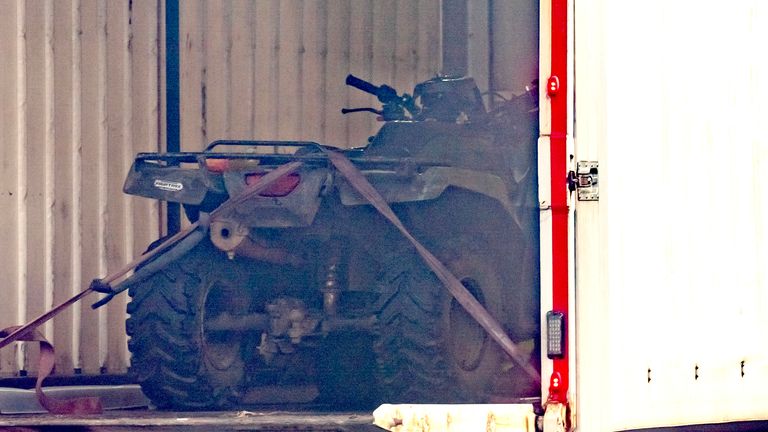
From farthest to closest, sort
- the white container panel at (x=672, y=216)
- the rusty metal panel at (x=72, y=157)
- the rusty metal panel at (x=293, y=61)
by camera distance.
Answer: the rusty metal panel at (x=293, y=61) → the rusty metal panel at (x=72, y=157) → the white container panel at (x=672, y=216)

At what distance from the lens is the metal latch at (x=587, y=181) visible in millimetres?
3811

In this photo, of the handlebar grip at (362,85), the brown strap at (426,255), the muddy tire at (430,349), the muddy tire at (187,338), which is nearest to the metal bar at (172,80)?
the handlebar grip at (362,85)

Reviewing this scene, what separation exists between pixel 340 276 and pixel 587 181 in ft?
→ 9.04

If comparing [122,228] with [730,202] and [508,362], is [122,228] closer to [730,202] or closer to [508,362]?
[508,362]

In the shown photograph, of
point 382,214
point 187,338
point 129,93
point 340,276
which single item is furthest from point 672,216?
point 129,93

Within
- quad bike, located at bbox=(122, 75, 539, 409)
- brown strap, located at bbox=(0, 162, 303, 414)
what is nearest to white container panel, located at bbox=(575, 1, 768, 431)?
quad bike, located at bbox=(122, 75, 539, 409)

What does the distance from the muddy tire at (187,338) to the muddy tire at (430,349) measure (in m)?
0.78

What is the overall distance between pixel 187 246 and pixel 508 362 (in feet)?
5.33

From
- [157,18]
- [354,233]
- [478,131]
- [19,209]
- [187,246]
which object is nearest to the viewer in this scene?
[187,246]

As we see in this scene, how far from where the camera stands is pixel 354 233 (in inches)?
250

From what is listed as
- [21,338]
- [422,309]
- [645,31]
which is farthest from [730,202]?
[21,338]

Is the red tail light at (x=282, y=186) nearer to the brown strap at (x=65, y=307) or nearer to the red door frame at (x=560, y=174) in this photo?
the brown strap at (x=65, y=307)

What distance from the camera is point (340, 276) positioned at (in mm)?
6414

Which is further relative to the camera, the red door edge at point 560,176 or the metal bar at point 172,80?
the metal bar at point 172,80
